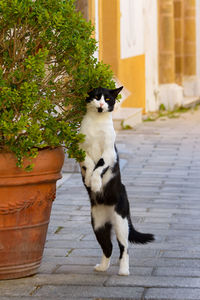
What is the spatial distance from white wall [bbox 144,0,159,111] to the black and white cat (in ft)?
39.8

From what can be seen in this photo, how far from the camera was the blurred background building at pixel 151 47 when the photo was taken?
43.8 ft

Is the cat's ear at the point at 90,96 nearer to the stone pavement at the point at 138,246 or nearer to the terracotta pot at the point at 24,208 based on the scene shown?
the terracotta pot at the point at 24,208

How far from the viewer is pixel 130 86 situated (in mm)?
14836

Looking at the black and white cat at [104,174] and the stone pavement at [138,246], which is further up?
the black and white cat at [104,174]

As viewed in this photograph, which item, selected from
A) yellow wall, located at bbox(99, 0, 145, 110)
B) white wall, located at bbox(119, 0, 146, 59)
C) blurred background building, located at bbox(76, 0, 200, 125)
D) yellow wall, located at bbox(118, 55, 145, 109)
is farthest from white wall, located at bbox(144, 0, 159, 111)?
yellow wall, located at bbox(99, 0, 145, 110)

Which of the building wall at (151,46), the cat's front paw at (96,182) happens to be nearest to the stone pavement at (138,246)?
the cat's front paw at (96,182)

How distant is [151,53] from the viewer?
17.3 m

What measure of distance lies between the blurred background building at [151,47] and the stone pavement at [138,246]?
231cm

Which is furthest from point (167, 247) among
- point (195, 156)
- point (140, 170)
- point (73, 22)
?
point (195, 156)

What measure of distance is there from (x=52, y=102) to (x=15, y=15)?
0.60 m

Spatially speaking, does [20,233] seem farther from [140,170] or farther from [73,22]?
[140,170]

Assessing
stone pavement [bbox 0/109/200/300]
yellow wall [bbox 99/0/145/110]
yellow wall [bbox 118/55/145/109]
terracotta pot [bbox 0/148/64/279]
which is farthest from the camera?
yellow wall [bbox 118/55/145/109]

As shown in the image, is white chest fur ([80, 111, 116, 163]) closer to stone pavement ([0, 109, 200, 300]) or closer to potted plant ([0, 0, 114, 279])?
potted plant ([0, 0, 114, 279])

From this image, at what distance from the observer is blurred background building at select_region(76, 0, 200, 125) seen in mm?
13336
